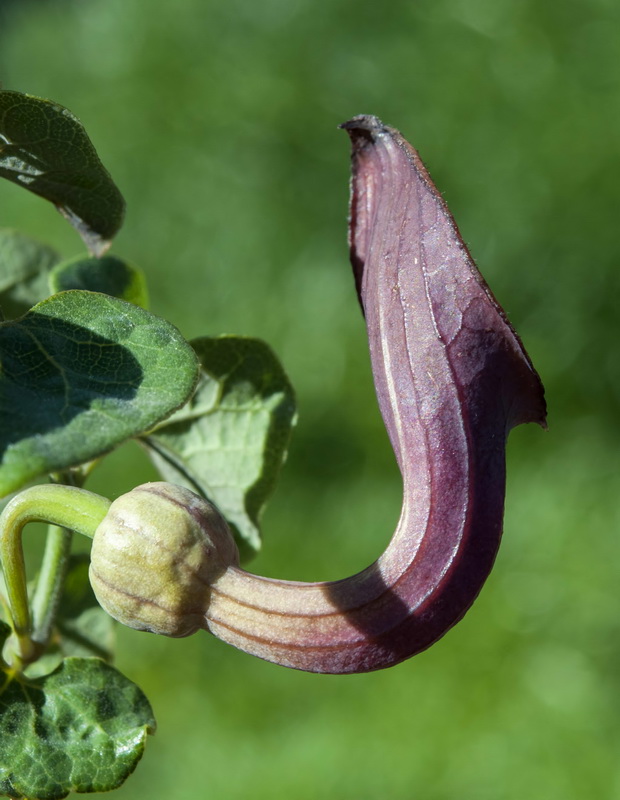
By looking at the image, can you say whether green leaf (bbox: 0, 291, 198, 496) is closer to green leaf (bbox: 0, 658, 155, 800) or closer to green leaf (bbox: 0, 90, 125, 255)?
green leaf (bbox: 0, 90, 125, 255)

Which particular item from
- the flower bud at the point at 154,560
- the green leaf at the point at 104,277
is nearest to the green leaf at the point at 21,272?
the green leaf at the point at 104,277

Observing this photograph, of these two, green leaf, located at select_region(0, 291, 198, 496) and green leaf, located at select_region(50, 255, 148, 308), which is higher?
green leaf, located at select_region(0, 291, 198, 496)

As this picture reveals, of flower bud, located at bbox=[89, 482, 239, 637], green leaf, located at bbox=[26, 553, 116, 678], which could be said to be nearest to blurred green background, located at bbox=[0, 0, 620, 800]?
green leaf, located at bbox=[26, 553, 116, 678]

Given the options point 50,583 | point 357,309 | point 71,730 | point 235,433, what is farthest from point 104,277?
point 357,309

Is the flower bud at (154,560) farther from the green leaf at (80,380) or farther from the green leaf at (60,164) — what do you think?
the green leaf at (60,164)

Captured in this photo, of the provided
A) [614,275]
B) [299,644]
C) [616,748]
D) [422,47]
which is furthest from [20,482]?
[422,47]

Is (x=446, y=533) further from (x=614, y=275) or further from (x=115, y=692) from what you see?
(x=614, y=275)
